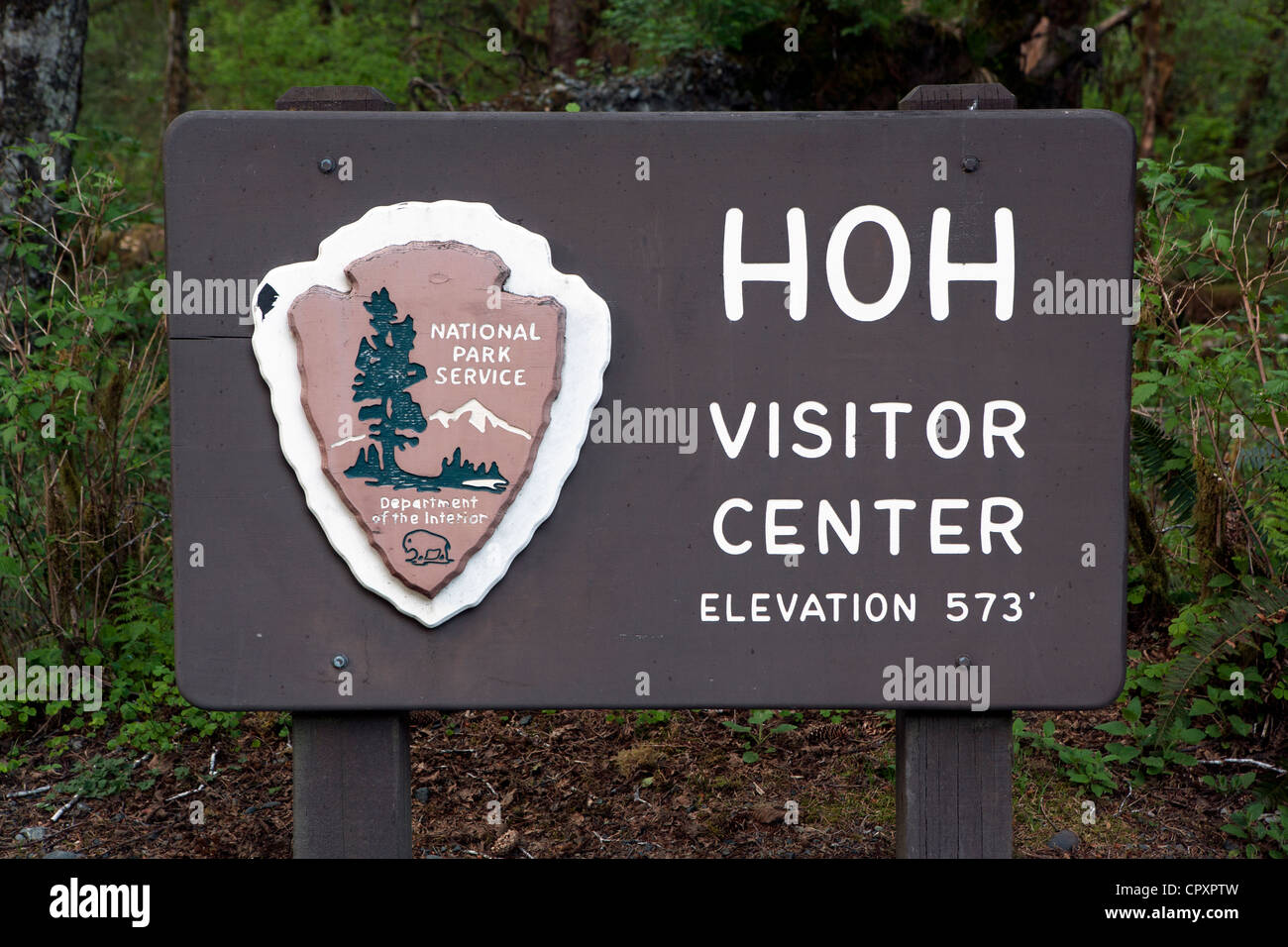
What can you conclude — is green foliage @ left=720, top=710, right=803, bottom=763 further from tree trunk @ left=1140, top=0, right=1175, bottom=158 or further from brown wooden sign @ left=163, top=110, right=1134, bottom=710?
tree trunk @ left=1140, top=0, right=1175, bottom=158

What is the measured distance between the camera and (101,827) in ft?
12.5

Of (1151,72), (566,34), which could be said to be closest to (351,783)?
(566,34)

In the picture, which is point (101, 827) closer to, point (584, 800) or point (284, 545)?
point (584, 800)

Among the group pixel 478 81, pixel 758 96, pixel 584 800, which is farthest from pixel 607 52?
pixel 584 800

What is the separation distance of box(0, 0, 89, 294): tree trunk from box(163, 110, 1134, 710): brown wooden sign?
318cm

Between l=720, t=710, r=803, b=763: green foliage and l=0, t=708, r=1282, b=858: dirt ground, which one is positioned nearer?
l=0, t=708, r=1282, b=858: dirt ground

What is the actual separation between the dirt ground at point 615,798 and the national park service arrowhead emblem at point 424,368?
1679 millimetres

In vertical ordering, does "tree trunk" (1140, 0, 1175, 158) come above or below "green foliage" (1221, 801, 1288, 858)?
above

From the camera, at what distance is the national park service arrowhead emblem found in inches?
98.8

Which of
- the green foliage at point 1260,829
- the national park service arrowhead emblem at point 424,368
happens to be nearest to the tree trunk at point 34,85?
the national park service arrowhead emblem at point 424,368

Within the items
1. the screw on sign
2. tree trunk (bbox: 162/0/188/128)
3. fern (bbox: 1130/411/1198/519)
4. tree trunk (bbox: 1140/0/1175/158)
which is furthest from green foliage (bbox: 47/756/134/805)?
tree trunk (bbox: 1140/0/1175/158)

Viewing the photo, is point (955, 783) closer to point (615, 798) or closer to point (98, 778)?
point (615, 798)

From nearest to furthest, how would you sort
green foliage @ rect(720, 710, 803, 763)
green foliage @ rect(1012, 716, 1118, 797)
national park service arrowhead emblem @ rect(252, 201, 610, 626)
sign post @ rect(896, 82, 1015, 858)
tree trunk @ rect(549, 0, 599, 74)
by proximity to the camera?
1. national park service arrowhead emblem @ rect(252, 201, 610, 626)
2. sign post @ rect(896, 82, 1015, 858)
3. green foliage @ rect(1012, 716, 1118, 797)
4. green foliage @ rect(720, 710, 803, 763)
5. tree trunk @ rect(549, 0, 599, 74)

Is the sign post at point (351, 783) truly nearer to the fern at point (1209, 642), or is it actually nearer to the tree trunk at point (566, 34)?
the fern at point (1209, 642)
